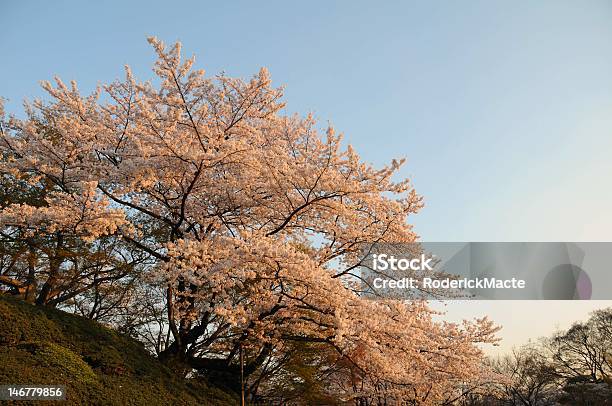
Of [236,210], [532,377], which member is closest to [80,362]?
[236,210]

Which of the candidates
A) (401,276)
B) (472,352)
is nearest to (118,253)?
(401,276)

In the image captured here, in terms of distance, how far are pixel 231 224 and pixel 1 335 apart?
224 inches

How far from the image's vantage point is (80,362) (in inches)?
316

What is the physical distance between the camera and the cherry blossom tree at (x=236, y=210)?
8.73 metres

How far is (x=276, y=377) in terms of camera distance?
1762cm

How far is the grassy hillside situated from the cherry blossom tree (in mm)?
1405

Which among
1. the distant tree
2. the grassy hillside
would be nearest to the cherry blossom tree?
the grassy hillside

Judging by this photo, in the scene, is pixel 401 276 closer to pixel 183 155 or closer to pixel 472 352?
pixel 472 352

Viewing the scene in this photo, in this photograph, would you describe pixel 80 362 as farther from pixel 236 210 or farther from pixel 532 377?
pixel 532 377

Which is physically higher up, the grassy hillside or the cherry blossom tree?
the cherry blossom tree

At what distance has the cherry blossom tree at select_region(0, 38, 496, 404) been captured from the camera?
873 cm

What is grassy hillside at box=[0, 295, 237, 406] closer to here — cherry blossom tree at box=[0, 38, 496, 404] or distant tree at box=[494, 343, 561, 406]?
cherry blossom tree at box=[0, 38, 496, 404]

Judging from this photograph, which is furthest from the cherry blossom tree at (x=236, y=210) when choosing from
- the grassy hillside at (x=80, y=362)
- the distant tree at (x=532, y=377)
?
the distant tree at (x=532, y=377)

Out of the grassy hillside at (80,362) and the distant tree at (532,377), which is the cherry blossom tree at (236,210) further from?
the distant tree at (532,377)
